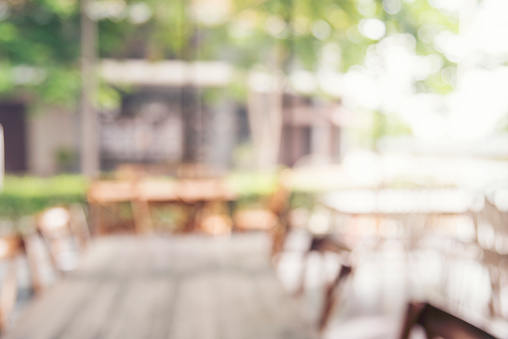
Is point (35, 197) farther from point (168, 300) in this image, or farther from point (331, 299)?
point (331, 299)

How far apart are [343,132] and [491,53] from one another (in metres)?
7.06

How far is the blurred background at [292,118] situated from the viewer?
13.1ft

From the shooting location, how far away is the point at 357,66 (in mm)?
6586

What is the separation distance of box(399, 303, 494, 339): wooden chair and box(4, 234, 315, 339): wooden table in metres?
0.29

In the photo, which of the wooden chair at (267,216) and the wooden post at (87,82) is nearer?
the wooden chair at (267,216)

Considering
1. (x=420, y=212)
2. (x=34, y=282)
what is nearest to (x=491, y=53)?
(x=420, y=212)

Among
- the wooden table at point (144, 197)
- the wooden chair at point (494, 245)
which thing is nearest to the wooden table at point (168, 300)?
the wooden chair at point (494, 245)

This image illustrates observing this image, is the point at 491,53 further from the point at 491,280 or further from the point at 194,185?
the point at 194,185

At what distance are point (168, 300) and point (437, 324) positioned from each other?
0.83 meters

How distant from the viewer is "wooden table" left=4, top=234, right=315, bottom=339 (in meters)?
1.27

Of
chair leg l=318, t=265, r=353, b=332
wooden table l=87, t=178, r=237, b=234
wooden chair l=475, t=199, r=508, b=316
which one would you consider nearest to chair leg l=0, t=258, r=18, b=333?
chair leg l=318, t=265, r=353, b=332

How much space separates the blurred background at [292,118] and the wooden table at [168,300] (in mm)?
996

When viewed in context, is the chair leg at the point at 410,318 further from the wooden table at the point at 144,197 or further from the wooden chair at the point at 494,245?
the wooden table at the point at 144,197

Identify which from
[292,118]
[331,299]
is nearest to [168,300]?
[331,299]
